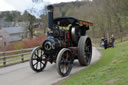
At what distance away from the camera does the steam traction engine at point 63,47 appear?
7227mm

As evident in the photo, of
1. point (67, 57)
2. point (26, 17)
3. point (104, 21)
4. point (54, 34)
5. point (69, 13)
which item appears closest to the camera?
point (67, 57)

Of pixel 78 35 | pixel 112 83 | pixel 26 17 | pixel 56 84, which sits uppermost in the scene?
pixel 26 17

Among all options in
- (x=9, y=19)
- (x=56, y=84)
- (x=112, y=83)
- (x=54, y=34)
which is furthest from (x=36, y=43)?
(x=9, y=19)

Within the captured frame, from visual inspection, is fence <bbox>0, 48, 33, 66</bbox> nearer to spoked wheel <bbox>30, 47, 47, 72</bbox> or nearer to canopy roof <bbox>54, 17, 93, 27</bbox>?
spoked wheel <bbox>30, 47, 47, 72</bbox>

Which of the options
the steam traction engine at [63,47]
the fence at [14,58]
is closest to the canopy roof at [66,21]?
the steam traction engine at [63,47]

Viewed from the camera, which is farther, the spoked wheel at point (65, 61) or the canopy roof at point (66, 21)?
the canopy roof at point (66, 21)

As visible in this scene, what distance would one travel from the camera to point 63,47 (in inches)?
316

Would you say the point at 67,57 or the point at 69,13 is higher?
the point at 69,13

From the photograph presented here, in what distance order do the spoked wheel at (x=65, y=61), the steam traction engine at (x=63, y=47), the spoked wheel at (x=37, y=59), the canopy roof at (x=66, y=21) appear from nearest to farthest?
the spoked wheel at (x=65, y=61) < the steam traction engine at (x=63, y=47) < the spoked wheel at (x=37, y=59) < the canopy roof at (x=66, y=21)

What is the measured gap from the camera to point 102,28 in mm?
32156

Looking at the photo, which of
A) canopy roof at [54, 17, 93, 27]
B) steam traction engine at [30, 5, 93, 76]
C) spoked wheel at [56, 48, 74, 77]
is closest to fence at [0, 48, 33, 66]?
steam traction engine at [30, 5, 93, 76]

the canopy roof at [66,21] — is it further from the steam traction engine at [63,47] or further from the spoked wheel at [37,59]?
the spoked wheel at [37,59]

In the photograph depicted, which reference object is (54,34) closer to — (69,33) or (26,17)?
(69,33)

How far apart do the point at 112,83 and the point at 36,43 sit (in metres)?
19.3
